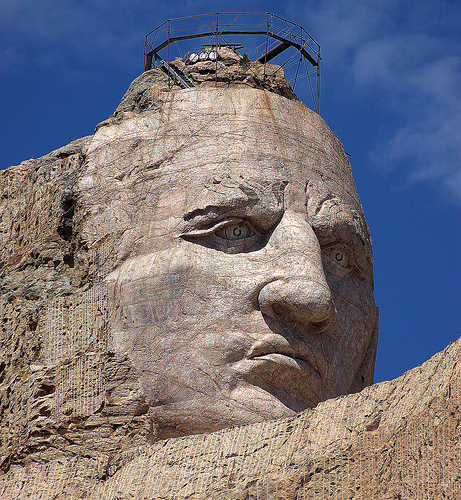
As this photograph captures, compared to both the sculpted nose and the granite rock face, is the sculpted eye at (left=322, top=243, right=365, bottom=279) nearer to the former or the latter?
the granite rock face

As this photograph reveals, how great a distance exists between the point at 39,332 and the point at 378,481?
4.34 meters

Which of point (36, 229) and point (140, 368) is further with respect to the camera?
point (36, 229)

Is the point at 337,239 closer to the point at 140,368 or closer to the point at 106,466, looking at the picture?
the point at 140,368

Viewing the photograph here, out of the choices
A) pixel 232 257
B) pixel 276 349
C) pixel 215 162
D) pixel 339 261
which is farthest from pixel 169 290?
pixel 339 261

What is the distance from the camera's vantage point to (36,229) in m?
10.6

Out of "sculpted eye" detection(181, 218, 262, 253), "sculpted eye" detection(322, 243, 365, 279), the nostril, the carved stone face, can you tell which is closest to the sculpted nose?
the carved stone face

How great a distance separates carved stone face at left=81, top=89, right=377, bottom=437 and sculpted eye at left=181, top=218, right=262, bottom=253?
12 mm

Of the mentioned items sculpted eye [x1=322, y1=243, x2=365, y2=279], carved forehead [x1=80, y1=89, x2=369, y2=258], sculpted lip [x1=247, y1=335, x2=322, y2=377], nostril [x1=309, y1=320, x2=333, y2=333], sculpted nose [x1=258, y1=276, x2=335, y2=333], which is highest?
carved forehead [x1=80, y1=89, x2=369, y2=258]

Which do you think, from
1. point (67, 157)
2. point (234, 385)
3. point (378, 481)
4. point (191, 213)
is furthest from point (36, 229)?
point (378, 481)

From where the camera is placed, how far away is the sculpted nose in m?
9.20

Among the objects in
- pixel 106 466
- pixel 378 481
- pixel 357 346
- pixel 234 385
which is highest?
pixel 357 346

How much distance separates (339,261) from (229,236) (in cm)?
123

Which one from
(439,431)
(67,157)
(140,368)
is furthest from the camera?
(67,157)

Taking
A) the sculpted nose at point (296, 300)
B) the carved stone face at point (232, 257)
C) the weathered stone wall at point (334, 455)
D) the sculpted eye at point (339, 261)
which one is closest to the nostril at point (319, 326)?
the carved stone face at point (232, 257)
